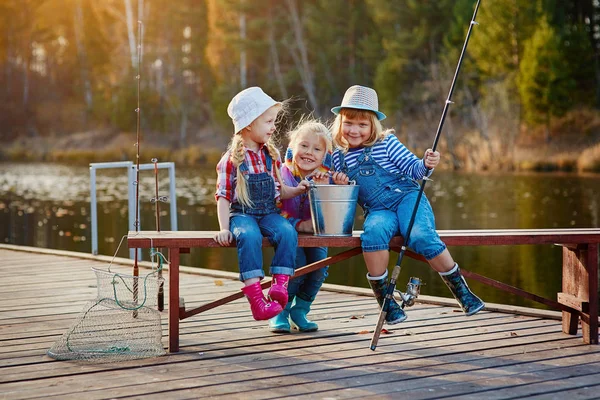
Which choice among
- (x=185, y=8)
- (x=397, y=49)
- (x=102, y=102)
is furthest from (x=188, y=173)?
(x=102, y=102)

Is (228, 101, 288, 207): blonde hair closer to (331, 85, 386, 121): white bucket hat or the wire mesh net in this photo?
(331, 85, 386, 121): white bucket hat

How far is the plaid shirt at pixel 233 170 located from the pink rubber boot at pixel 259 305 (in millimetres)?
424

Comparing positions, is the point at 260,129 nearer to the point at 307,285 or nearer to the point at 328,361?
the point at 307,285

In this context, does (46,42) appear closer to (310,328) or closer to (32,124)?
(32,124)

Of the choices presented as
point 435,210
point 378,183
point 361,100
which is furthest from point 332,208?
point 435,210

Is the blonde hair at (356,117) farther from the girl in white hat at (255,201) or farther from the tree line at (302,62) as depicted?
the tree line at (302,62)

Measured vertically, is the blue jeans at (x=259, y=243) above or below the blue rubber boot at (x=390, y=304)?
above

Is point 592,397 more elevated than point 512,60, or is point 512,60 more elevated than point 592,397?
point 512,60

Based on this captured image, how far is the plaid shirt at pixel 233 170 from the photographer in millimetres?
4008

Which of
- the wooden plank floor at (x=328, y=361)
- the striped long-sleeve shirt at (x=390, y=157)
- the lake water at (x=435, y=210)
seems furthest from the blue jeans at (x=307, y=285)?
the lake water at (x=435, y=210)

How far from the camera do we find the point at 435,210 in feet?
51.9

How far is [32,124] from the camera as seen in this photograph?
146 feet

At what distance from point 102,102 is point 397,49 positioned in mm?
17117

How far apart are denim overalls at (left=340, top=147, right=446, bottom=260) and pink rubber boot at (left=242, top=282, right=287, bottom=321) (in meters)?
0.48
